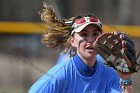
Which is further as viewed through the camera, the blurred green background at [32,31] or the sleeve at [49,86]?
the blurred green background at [32,31]

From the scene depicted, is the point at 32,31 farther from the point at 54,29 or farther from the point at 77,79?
the point at 77,79

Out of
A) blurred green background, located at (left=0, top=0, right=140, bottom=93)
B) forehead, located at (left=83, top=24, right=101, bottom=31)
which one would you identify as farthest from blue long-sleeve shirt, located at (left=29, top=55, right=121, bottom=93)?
blurred green background, located at (left=0, top=0, right=140, bottom=93)

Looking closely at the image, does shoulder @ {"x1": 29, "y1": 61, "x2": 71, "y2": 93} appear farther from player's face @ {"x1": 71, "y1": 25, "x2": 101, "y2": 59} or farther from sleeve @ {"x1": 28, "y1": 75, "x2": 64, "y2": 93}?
player's face @ {"x1": 71, "y1": 25, "x2": 101, "y2": 59}

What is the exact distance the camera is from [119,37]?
183 inches

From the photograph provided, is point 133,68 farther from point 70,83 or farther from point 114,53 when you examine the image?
point 70,83

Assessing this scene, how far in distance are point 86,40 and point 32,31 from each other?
4.35 m

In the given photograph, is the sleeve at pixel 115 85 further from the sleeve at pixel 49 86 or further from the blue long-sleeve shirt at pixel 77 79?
the sleeve at pixel 49 86

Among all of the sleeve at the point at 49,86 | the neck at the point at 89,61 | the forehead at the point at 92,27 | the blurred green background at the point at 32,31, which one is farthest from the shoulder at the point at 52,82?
the blurred green background at the point at 32,31

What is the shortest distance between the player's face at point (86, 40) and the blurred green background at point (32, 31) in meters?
3.91

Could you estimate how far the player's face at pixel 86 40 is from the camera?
4902mm

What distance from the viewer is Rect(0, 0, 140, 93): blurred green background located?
9.16 metres

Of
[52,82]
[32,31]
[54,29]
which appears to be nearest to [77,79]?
[52,82]

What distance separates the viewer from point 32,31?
9.24 meters

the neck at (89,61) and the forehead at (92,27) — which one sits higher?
the forehead at (92,27)
